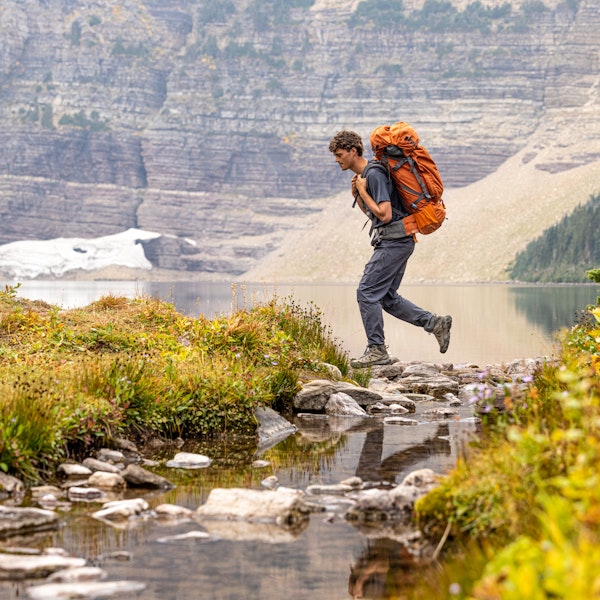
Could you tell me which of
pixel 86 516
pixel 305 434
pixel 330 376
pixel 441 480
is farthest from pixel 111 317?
pixel 441 480

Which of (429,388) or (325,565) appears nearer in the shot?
(325,565)

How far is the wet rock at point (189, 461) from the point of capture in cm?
852

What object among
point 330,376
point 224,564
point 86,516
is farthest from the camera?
point 330,376

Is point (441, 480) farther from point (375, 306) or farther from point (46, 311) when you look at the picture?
point (46, 311)

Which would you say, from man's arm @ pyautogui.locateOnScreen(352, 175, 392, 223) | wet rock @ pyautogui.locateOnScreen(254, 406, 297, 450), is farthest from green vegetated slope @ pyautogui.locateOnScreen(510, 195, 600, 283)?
wet rock @ pyautogui.locateOnScreen(254, 406, 297, 450)

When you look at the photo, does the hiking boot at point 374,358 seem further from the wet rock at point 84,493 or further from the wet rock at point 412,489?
the wet rock at point 84,493

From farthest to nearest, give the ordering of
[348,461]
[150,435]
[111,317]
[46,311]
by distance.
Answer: [46,311] < [111,317] < [150,435] < [348,461]

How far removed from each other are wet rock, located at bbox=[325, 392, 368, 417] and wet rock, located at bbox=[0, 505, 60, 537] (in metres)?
5.48

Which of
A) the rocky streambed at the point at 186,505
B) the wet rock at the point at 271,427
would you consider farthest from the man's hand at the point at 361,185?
the rocky streambed at the point at 186,505

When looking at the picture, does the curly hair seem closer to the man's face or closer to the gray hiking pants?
the man's face

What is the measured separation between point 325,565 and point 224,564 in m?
0.54

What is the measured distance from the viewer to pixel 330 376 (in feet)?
44.1

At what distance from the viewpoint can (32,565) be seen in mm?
5605

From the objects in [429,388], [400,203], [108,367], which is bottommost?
[429,388]
